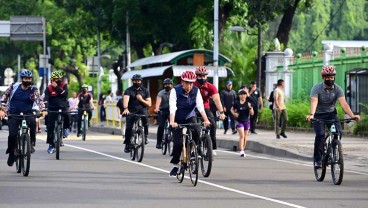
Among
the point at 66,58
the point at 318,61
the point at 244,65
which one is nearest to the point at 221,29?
the point at 244,65

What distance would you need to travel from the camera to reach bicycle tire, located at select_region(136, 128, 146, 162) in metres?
23.3

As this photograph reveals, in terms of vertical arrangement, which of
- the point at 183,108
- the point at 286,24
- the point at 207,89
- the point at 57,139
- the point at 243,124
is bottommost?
the point at 57,139

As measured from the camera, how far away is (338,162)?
58.4 feet

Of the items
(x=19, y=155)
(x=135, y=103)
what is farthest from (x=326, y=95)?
(x=135, y=103)

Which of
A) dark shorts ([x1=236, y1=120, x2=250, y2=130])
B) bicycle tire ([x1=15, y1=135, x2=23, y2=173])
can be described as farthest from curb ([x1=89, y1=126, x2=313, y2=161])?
bicycle tire ([x1=15, y1=135, x2=23, y2=173])

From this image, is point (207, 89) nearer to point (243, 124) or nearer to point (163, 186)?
point (243, 124)

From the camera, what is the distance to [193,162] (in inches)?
685

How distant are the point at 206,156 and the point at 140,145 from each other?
213 inches

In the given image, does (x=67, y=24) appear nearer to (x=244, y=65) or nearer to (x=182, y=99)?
(x=244, y=65)

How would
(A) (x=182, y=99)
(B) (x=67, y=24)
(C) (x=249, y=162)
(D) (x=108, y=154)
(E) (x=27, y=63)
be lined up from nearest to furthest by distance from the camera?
1. (A) (x=182, y=99)
2. (C) (x=249, y=162)
3. (D) (x=108, y=154)
4. (B) (x=67, y=24)
5. (E) (x=27, y=63)

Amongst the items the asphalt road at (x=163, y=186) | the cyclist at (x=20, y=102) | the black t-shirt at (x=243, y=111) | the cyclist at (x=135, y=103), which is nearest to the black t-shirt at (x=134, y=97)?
the cyclist at (x=135, y=103)

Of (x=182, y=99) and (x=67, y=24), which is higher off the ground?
(x=67, y=24)

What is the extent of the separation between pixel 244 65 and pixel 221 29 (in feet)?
7.00

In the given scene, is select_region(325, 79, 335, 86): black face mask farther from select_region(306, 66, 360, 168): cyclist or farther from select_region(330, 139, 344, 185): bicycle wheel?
select_region(330, 139, 344, 185): bicycle wheel
